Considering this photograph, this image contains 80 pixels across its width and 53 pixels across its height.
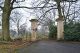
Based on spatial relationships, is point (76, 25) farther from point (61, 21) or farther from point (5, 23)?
point (5, 23)

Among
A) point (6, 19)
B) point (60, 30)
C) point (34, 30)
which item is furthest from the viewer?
point (60, 30)

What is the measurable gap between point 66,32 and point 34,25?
11.4ft

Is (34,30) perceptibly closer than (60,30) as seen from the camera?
Yes

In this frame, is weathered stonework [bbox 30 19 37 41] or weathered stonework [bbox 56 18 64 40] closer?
weathered stonework [bbox 30 19 37 41]

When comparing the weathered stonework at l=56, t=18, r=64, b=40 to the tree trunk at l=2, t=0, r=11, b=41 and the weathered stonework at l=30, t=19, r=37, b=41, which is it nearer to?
the weathered stonework at l=30, t=19, r=37, b=41

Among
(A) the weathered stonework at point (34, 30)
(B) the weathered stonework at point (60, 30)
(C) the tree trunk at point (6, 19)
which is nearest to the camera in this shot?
(C) the tree trunk at point (6, 19)

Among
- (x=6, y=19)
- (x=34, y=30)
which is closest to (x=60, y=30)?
(x=34, y=30)

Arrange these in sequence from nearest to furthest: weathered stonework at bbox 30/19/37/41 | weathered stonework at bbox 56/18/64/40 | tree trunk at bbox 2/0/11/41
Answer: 1. tree trunk at bbox 2/0/11/41
2. weathered stonework at bbox 30/19/37/41
3. weathered stonework at bbox 56/18/64/40

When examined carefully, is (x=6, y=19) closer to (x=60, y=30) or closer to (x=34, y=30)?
(x=34, y=30)

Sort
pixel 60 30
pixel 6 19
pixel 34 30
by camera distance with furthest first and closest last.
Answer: pixel 60 30, pixel 34 30, pixel 6 19

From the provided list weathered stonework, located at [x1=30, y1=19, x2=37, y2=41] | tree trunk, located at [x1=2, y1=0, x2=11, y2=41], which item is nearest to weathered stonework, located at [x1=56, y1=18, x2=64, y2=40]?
weathered stonework, located at [x1=30, y1=19, x2=37, y2=41]

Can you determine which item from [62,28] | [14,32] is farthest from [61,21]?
[14,32]

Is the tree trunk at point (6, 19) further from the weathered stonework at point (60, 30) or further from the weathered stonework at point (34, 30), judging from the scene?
the weathered stonework at point (60, 30)

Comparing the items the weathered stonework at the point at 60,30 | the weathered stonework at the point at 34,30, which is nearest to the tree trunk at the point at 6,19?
the weathered stonework at the point at 34,30
